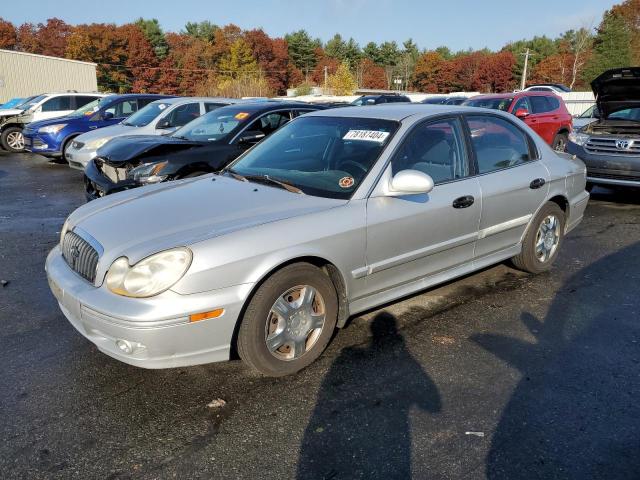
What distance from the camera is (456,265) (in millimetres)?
4188

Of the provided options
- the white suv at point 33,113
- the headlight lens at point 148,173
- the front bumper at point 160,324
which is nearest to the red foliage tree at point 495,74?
the white suv at point 33,113

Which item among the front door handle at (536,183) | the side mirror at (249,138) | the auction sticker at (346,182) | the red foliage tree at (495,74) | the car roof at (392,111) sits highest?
the red foliage tree at (495,74)

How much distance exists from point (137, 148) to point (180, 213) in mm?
3759

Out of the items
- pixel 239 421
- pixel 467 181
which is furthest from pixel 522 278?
pixel 239 421

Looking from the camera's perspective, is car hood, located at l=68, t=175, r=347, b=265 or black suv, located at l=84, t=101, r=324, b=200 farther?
black suv, located at l=84, t=101, r=324, b=200

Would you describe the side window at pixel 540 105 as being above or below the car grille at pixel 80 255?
above

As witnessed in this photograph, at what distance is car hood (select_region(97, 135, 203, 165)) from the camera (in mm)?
6512

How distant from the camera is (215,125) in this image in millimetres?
7496

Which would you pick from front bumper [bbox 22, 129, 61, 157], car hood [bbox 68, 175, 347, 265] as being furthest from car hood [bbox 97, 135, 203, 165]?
front bumper [bbox 22, 129, 61, 157]

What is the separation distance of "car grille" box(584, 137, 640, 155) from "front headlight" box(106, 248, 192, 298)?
767 centimetres

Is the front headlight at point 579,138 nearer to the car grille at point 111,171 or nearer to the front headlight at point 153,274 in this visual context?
the car grille at point 111,171

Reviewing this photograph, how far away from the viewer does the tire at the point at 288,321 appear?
9.83 feet

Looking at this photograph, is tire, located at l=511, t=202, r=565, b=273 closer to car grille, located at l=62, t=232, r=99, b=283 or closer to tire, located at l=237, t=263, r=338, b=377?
tire, located at l=237, t=263, r=338, b=377

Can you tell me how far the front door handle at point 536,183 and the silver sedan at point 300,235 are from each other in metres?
0.02
